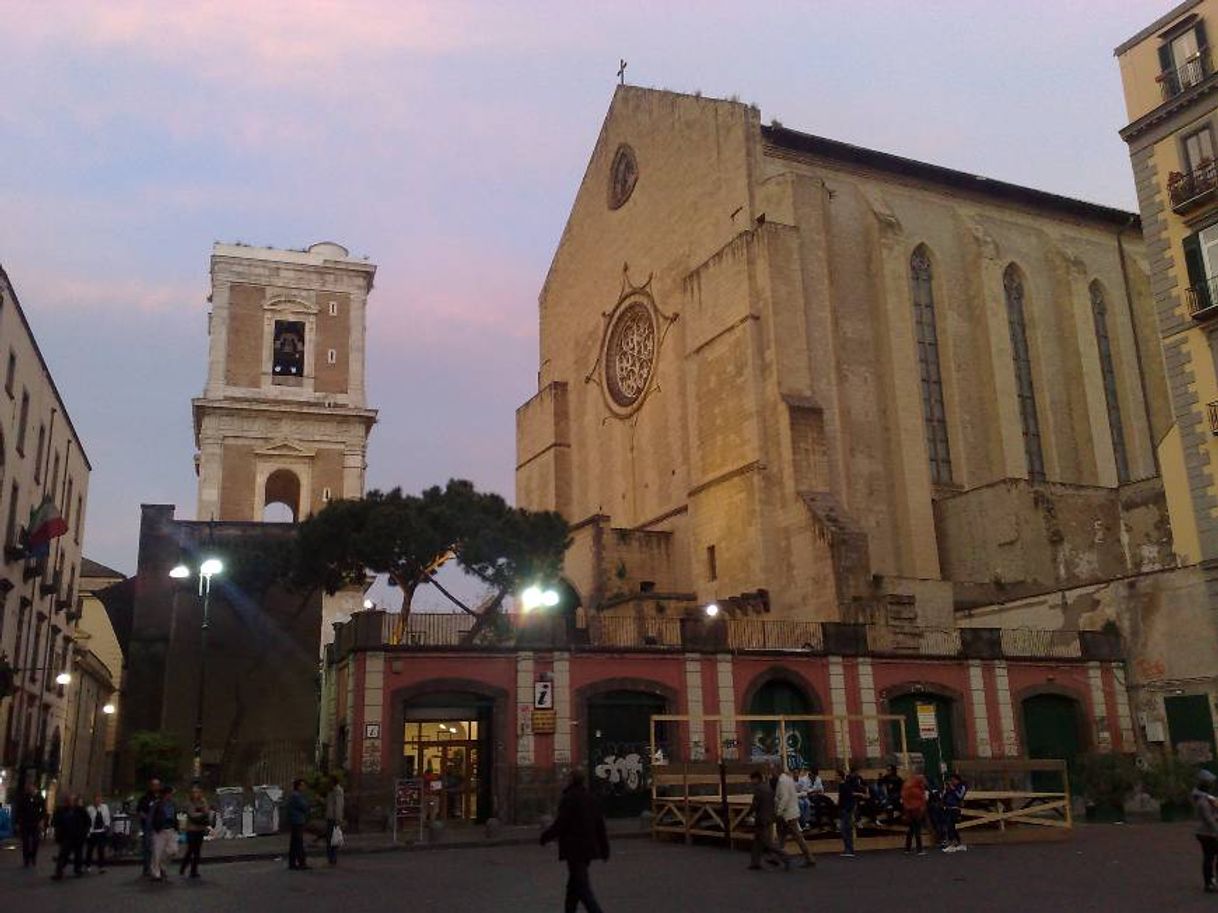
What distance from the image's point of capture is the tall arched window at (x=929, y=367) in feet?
133

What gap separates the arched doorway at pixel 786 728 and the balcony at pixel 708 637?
3.42 feet

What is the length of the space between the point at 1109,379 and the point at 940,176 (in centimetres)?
1082

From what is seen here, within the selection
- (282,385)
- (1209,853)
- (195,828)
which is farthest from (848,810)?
(282,385)

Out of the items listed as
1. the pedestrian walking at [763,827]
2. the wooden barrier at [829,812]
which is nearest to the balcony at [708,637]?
the wooden barrier at [829,812]

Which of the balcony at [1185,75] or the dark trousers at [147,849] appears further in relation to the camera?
the balcony at [1185,75]

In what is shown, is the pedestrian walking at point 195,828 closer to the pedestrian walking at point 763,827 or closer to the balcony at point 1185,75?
the pedestrian walking at point 763,827

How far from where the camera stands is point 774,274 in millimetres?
37344

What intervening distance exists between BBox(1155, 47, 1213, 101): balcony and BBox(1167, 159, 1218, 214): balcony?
2081mm

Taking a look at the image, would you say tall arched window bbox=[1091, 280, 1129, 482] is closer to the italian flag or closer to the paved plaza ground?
the paved plaza ground

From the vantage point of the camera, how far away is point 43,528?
2809cm

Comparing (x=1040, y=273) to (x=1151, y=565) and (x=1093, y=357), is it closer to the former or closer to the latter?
(x=1093, y=357)

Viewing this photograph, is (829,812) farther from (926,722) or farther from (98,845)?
(98,845)

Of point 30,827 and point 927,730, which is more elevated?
point 927,730

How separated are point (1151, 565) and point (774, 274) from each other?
1510cm
